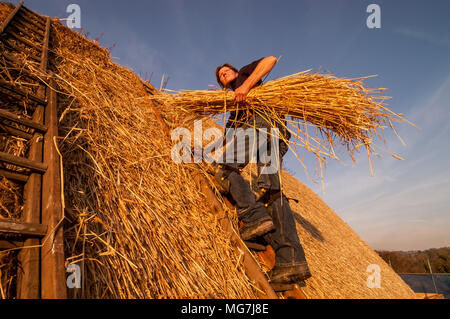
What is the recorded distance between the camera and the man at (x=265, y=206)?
158 centimetres

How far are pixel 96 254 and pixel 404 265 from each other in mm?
28581

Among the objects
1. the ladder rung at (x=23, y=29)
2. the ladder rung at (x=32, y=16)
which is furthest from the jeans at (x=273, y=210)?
the ladder rung at (x=32, y=16)

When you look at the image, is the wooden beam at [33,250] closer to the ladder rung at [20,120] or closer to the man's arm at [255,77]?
the ladder rung at [20,120]

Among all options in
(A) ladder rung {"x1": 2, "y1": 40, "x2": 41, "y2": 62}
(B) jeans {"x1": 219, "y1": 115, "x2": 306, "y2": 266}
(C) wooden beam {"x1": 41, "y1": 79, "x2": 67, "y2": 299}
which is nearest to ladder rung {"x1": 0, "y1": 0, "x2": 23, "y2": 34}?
(A) ladder rung {"x1": 2, "y1": 40, "x2": 41, "y2": 62}

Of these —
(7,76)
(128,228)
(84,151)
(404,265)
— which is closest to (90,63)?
(7,76)

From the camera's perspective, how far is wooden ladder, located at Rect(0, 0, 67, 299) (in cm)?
74

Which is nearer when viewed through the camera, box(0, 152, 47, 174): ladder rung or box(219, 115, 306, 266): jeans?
box(0, 152, 47, 174): ladder rung

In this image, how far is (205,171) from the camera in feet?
7.34

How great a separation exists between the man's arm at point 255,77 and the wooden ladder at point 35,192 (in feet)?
4.33

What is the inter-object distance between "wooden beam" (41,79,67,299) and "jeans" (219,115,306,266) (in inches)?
47.3

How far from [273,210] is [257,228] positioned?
207 mm

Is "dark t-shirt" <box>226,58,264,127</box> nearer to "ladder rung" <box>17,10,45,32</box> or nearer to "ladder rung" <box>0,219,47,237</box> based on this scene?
"ladder rung" <box>0,219,47,237</box>

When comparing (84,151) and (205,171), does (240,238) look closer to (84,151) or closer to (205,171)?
(205,171)

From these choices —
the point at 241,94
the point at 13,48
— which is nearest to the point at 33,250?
the point at 241,94
